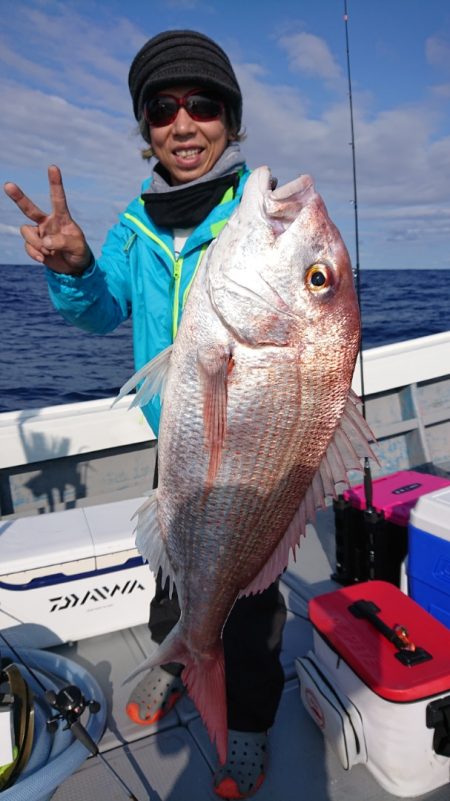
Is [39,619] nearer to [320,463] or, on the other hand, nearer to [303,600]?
[303,600]

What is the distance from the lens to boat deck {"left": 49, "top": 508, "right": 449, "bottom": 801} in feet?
7.49

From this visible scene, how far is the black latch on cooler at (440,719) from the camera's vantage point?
6.84 feet

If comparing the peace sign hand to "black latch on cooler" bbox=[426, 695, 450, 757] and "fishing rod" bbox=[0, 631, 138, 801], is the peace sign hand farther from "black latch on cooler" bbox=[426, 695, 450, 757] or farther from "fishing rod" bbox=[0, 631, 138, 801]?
"black latch on cooler" bbox=[426, 695, 450, 757]

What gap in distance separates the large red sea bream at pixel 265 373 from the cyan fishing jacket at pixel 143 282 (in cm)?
45

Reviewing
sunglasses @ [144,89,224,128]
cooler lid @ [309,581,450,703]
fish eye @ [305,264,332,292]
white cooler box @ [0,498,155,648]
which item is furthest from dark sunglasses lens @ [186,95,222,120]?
cooler lid @ [309,581,450,703]

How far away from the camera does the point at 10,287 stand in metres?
38.0

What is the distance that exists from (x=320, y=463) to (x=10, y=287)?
4023 centimetres

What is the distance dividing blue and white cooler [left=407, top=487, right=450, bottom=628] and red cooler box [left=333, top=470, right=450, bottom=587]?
15.5 inches

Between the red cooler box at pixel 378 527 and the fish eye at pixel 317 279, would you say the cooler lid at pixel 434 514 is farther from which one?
the fish eye at pixel 317 279

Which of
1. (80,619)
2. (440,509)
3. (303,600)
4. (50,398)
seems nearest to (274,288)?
(440,509)

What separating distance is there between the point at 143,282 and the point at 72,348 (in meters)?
15.0

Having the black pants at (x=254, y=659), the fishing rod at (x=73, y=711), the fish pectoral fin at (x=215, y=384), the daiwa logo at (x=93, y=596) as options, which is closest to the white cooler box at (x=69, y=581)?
the daiwa logo at (x=93, y=596)

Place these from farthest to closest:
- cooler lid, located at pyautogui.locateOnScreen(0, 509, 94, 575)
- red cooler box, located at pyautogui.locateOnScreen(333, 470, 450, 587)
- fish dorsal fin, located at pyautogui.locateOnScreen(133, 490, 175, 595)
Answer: red cooler box, located at pyautogui.locateOnScreen(333, 470, 450, 587)
cooler lid, located at pyautogui.locateOnScreen(0, 509, 94, 575)
fish dorsal fin, located at pyautogui.locateOnScreen(133, 490, 175, 595)

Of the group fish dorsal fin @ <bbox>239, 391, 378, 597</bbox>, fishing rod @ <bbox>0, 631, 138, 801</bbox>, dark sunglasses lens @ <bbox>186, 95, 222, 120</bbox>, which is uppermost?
dark sunglasses lens @ <bbox>186, 95, 222, 120</bbox>
